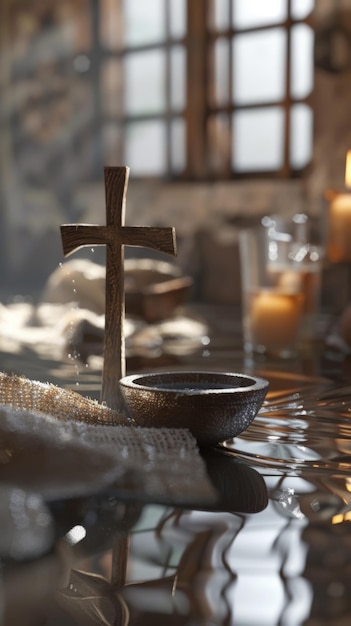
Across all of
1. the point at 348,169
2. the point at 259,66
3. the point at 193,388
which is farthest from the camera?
the point at 259,66

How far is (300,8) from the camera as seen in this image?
231 cm

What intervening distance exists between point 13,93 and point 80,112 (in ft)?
1.20

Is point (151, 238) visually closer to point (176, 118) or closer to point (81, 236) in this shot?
point (81, 236)

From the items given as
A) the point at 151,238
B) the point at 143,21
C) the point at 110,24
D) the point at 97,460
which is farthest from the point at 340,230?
the point at 110,24

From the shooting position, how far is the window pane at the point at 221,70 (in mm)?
2510

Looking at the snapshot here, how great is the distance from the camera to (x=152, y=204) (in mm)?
2639

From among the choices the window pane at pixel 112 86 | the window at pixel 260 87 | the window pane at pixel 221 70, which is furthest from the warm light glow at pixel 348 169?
the window pane at pixel 112 86

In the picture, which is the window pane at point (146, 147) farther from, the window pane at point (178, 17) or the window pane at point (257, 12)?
the window pane at point (257, 12)

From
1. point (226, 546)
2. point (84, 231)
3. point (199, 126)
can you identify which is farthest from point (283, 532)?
point (199, 126)

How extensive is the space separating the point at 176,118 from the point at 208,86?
14 cm

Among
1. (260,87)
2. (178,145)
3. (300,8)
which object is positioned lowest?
(178,145)

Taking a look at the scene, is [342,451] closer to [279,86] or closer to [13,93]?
[279,86]

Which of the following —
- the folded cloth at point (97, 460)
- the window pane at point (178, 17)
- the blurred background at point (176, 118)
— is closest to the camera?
the folded cloth at point (97, 460)

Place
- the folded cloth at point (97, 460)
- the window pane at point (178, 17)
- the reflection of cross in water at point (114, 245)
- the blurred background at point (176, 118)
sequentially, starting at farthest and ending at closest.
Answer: the window pane at point (178, 17), the blurred background at point (176, 118), the reflection of cross in water at point (114, 245), the folded cloth at point (97, 460)
